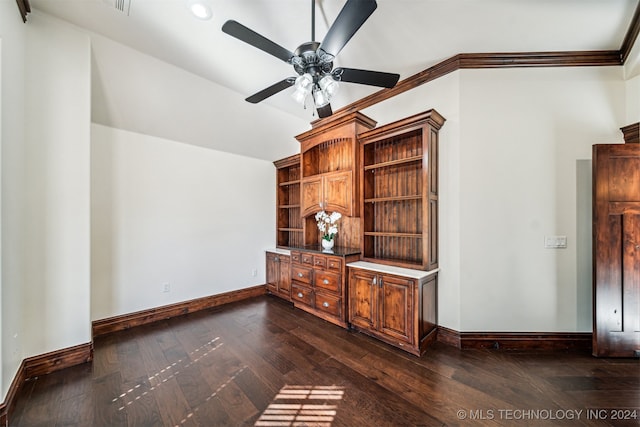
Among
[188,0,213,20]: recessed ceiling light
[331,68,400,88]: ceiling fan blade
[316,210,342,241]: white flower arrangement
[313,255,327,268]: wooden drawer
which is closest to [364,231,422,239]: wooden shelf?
[316,210,342,241]: white flower arrangement

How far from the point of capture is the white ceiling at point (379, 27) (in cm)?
217

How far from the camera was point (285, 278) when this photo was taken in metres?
4.17

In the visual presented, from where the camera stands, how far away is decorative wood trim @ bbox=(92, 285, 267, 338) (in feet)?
9.85

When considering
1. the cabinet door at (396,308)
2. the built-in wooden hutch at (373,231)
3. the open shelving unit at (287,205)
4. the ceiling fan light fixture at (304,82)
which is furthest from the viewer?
the open shelving unit at (287,205)

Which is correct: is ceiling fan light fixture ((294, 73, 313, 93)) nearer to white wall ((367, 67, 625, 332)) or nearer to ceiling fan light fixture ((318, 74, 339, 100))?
ceiling fan light fixture ((318, 74, 339, 100))

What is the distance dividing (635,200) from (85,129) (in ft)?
17.5

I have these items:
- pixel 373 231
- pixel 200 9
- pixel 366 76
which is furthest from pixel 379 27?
pixel 373 231

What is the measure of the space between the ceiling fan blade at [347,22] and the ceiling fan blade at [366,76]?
24cm

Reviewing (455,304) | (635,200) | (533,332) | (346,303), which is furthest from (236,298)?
(635,200)

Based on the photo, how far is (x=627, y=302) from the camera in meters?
2.43

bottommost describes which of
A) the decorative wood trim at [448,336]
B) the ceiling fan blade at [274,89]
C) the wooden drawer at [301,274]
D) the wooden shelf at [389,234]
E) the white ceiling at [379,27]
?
the decorative wood trim at [448,336]

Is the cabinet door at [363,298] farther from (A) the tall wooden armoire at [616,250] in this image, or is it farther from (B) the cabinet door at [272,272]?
(A) the tall wooden armoire at [616,250]

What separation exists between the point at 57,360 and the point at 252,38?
10.6ft

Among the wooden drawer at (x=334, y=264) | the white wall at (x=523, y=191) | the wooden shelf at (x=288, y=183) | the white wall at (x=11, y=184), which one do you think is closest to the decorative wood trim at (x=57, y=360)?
the white wall at (x=11, y=184)
